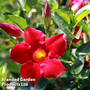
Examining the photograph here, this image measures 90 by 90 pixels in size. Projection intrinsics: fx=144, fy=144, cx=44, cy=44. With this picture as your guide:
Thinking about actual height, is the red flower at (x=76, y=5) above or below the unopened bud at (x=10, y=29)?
above

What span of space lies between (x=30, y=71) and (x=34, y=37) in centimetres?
12

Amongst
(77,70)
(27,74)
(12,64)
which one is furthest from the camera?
(12,64)

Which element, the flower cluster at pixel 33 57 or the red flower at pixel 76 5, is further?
the red flower at pixel 76 5

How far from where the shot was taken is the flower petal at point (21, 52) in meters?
0.49

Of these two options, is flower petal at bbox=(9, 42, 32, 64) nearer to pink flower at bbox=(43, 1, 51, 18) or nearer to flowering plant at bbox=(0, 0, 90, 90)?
flowering plant at bbox=(0, 0, 90, 90)

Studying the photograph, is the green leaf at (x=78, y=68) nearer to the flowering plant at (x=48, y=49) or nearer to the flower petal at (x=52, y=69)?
the flowering plant at (x=48, y=49)

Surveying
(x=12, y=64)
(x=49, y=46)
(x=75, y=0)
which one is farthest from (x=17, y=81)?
(x=75, y=0)

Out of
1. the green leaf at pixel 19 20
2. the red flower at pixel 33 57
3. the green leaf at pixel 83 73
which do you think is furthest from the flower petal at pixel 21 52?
the green leaf at pixel 83 73

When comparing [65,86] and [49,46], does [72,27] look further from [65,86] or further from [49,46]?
[65,86]

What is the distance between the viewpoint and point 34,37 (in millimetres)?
521

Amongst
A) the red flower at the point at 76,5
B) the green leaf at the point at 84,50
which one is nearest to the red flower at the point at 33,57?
the green leaf at the point at 84,50

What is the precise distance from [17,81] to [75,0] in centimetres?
46

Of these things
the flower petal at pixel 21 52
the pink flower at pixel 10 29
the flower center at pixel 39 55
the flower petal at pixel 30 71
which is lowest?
the flower petal at pixel 30 71

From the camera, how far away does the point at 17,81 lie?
2.17ft
